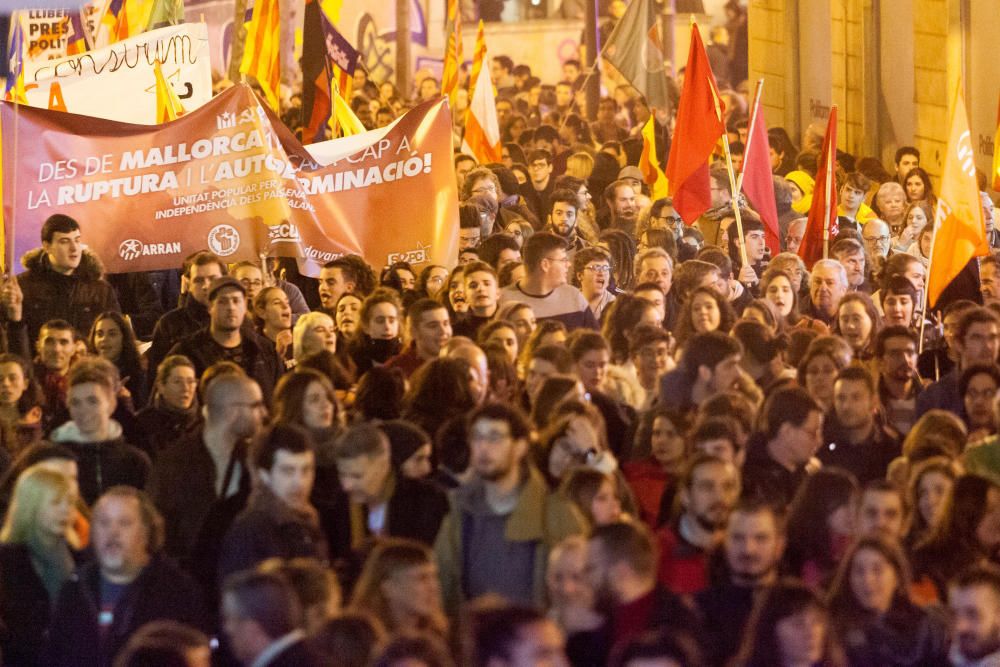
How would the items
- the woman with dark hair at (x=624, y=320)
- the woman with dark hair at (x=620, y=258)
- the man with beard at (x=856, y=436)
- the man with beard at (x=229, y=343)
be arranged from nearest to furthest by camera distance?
the man with beard at (x=856, y=436)
the woman with dark hair at (x=624, y=320)
the man with beard at (x=229, y=343)
the woman with dark hair at (x=620, y=258)

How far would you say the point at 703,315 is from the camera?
11.4 m

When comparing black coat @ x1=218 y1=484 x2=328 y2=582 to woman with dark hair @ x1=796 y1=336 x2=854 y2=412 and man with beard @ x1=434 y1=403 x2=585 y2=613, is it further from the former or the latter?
woman with dark hair @ x1=796 y1=336 x2=854 y2=412

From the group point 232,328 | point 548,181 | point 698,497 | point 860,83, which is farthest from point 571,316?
point 860,83

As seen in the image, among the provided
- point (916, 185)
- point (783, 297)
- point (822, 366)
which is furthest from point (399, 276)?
point (916, 185)

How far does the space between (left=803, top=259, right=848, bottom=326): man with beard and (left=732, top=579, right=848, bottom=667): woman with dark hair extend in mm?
6128

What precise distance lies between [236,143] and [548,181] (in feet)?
18.2

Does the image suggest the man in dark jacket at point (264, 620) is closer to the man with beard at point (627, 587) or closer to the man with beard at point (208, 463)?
the man with beard at point (627, 587)

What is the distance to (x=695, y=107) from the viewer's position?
15453mm

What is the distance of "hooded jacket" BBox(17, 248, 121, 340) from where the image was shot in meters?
12.3

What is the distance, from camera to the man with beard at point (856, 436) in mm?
9336

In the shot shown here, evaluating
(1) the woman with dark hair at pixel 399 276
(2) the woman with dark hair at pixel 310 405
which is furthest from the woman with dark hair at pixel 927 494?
(1) the woman with dark hair at pixel 399 276

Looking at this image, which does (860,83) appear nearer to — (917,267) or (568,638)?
(917,267)

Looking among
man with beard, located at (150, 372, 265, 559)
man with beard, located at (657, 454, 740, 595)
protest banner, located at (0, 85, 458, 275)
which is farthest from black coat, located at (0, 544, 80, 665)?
protest banner, located at (0, 85, 458, 275)

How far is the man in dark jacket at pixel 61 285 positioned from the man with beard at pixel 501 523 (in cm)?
475
